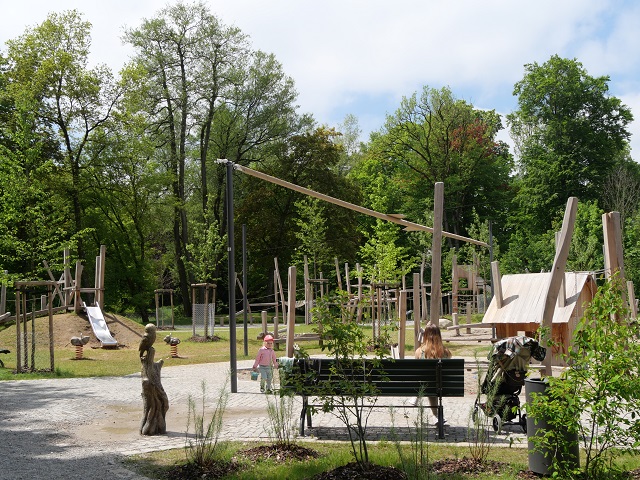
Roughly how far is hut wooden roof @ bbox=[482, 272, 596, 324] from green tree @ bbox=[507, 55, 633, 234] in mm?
29118

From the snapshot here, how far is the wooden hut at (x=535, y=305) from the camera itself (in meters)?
15.2

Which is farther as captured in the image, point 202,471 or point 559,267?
point 559,267

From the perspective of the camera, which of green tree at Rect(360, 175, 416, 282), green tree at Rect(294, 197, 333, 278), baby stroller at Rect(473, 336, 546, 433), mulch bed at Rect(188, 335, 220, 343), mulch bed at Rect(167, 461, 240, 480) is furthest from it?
green tree at Rect(294, 197, 333, 278)

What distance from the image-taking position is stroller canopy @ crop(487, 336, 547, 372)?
870 cm

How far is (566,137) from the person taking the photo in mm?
44875

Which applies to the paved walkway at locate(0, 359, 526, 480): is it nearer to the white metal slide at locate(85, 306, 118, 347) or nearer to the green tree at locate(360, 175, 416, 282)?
the white metal slide at locate(85, 306, 118, 347)

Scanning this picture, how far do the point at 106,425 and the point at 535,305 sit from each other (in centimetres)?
947

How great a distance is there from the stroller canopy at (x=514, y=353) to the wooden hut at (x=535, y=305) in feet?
20.0

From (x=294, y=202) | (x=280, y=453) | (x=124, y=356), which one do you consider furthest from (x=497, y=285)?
(x=294, y=202)

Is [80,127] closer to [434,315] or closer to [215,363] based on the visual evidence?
[215,363]

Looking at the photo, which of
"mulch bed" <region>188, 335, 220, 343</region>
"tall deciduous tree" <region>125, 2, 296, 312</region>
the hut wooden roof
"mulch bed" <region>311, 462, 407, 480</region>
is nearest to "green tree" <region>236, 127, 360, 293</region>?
"tall deciduous tree" <region>125, 2, 296, 312</region>

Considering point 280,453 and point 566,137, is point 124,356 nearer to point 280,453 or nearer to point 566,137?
point 280,453

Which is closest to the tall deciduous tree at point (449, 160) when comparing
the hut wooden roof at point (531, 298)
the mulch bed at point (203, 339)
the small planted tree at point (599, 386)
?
the mulch bed at point (203, 339)

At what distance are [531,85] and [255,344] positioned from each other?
30.4m
